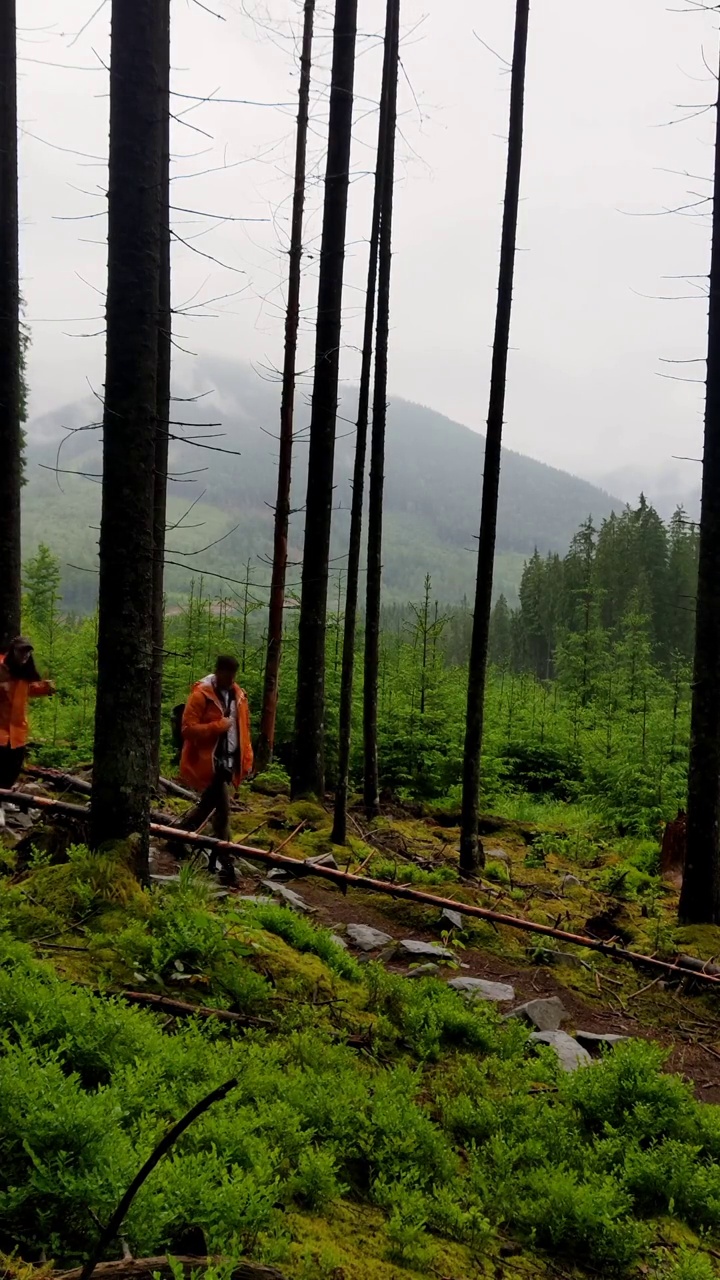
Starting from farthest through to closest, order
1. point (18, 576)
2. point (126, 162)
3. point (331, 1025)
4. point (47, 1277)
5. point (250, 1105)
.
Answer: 1. point (18, 576)
2. point (126, 162)
3. point (331, 1025)
4. point (250, 1105)
5. point (47, 1277)

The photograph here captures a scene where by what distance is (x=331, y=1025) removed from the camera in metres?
5.03

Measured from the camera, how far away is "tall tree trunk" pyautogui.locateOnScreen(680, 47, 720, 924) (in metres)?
8.59

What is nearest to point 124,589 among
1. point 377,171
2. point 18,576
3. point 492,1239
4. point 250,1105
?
point 250,1105

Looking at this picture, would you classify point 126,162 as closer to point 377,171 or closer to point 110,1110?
point 110,1110

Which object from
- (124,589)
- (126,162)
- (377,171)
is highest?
(377,171)

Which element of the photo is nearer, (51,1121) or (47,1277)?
(47,1277)

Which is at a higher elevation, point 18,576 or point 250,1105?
point 18,576

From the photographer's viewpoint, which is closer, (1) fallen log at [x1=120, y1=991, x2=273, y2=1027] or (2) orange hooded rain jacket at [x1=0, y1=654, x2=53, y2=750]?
(1) fallen log at [x1=120, y1=991, x2=273, y2=1027]

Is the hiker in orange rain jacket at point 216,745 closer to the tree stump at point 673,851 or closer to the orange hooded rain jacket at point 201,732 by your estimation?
the orange hooded rain jacket at point 201,732

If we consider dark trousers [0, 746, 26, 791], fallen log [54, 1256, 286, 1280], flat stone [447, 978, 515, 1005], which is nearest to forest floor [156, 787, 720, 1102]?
flat stone [447, 978, 515, 1005]

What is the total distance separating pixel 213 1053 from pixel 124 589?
310 centimetres

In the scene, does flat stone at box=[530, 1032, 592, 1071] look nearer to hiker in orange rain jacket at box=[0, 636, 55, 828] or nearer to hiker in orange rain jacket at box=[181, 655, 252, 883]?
hiker in orange rain jacket at box=[181, 655, 252, 883]

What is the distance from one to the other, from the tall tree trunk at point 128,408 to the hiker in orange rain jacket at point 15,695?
9.69 ft

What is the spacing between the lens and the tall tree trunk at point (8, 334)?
10859 millimetres
